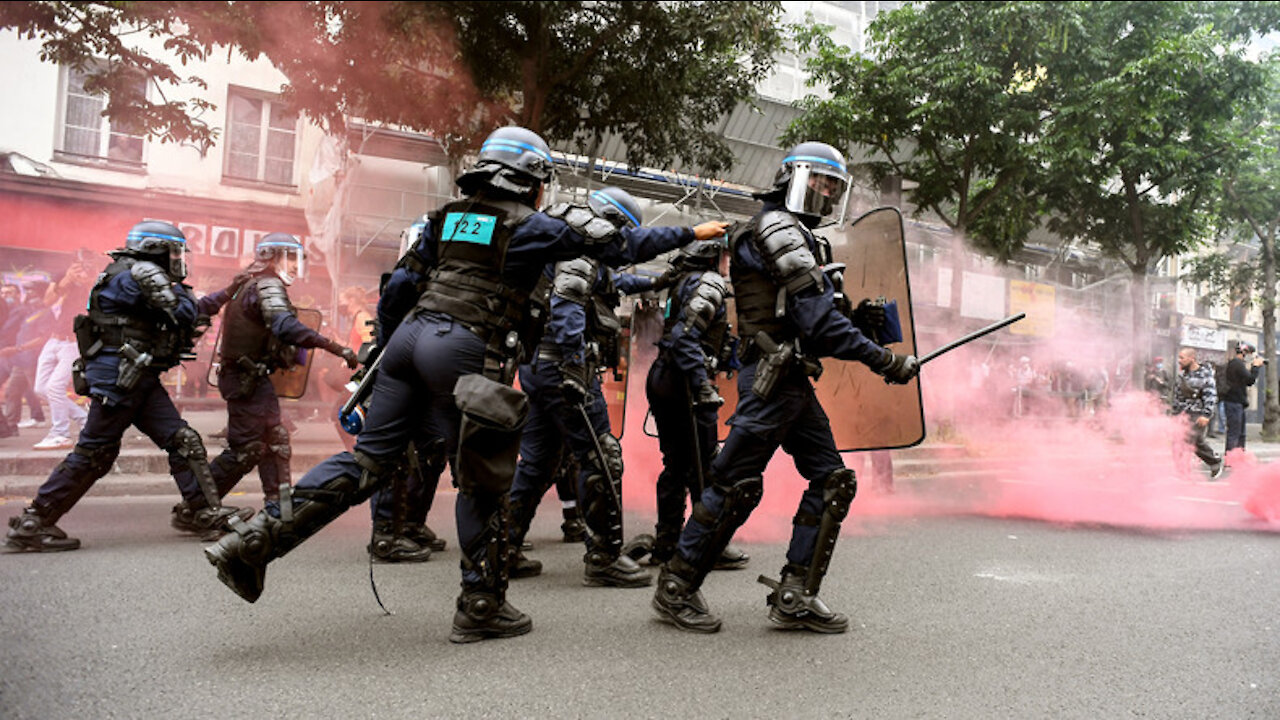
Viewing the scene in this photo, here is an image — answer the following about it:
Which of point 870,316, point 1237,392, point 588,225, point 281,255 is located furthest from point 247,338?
point 1237,392

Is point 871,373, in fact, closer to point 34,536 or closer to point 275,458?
A: point 275,458

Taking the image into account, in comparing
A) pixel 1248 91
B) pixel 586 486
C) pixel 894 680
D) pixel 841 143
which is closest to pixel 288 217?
pixel 841 143

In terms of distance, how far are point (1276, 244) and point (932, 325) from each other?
17.3 metres

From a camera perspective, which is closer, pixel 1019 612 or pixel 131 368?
pixel 1019 612

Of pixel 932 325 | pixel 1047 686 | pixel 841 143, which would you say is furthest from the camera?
pixel 841 143

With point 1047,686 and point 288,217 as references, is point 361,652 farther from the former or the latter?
point 288,217

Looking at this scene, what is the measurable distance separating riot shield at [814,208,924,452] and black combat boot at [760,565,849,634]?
1476 mm

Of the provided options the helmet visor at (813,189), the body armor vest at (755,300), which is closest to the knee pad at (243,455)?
the body armor vest at (755,300)

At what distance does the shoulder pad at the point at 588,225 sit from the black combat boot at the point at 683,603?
50.2 inches

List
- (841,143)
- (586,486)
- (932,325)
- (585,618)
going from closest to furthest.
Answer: (585,618) < (586,486) < (932,325) < (841,143)

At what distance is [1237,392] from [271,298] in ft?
41.9

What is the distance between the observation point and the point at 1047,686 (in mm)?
2816

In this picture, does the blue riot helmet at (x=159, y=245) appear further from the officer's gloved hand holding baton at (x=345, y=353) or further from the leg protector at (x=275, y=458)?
the leg protector at (x=275, y=458)

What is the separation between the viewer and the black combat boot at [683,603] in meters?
3.32
